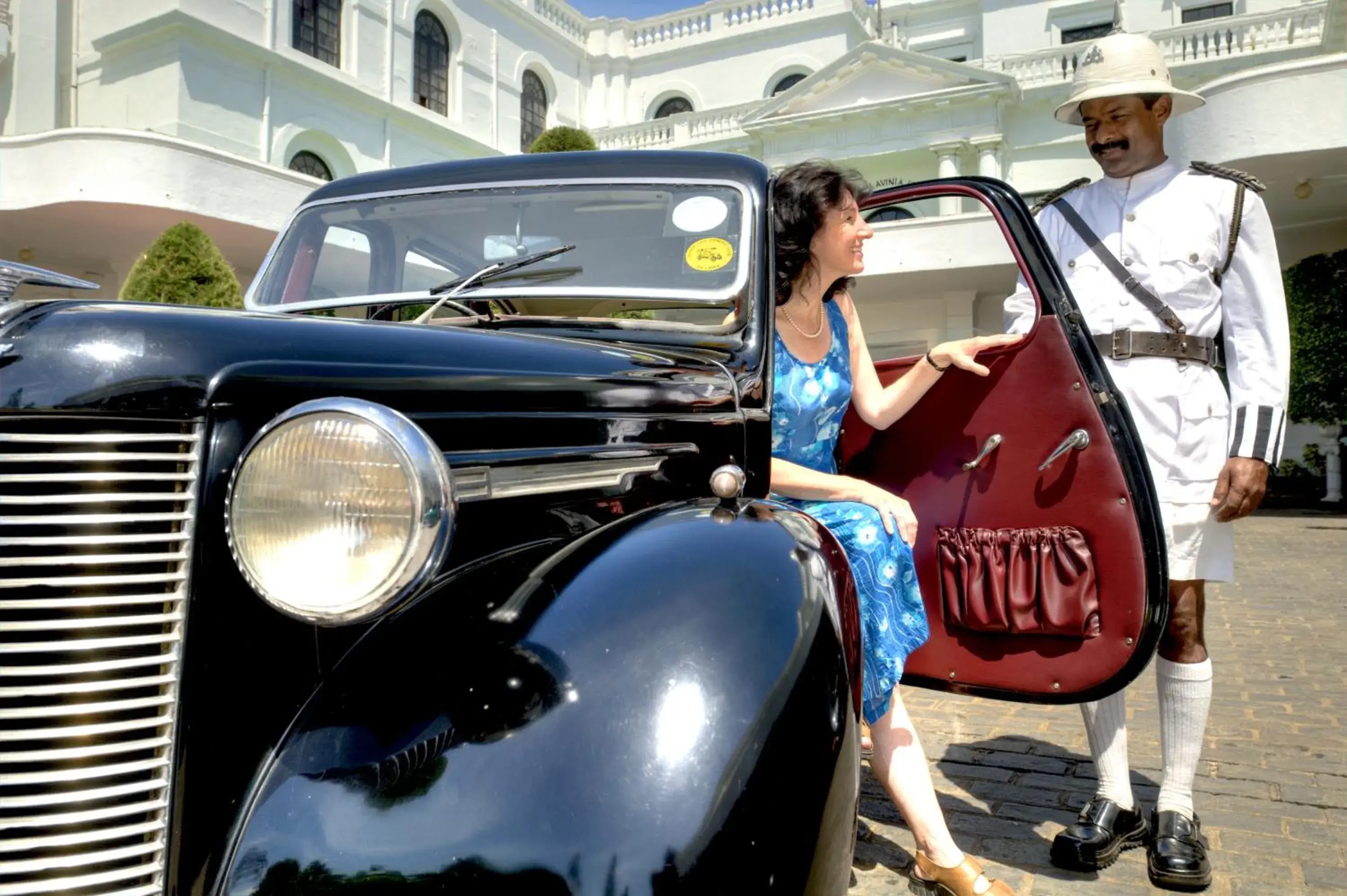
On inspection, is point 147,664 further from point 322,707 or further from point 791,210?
point 791,210

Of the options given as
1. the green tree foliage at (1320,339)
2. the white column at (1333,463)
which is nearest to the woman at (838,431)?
the green tree foliage at (1320,339)

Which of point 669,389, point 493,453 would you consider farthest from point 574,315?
point 493,453

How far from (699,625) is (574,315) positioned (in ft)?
3.88

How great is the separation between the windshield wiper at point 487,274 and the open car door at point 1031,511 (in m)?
0.86

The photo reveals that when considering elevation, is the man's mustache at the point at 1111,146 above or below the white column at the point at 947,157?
below

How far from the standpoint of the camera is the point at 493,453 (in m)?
1.46

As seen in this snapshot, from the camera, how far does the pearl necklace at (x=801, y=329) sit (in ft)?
7.75

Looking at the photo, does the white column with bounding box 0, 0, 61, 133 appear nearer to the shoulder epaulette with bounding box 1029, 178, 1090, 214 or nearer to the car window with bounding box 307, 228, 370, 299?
the car window with bounding box 307, 228, 370, 299

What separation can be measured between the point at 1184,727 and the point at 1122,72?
5.67ft

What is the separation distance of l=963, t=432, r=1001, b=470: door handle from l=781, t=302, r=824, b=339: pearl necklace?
1.55ft

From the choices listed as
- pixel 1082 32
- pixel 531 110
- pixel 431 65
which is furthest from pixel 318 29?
pixel 1082 32

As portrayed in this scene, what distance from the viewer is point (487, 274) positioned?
85.3 inches

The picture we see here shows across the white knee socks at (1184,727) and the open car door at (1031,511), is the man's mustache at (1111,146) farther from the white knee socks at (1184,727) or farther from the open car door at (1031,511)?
the white knee socks at (1184,727)

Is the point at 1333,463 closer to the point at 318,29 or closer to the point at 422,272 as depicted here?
the point at 422,272
